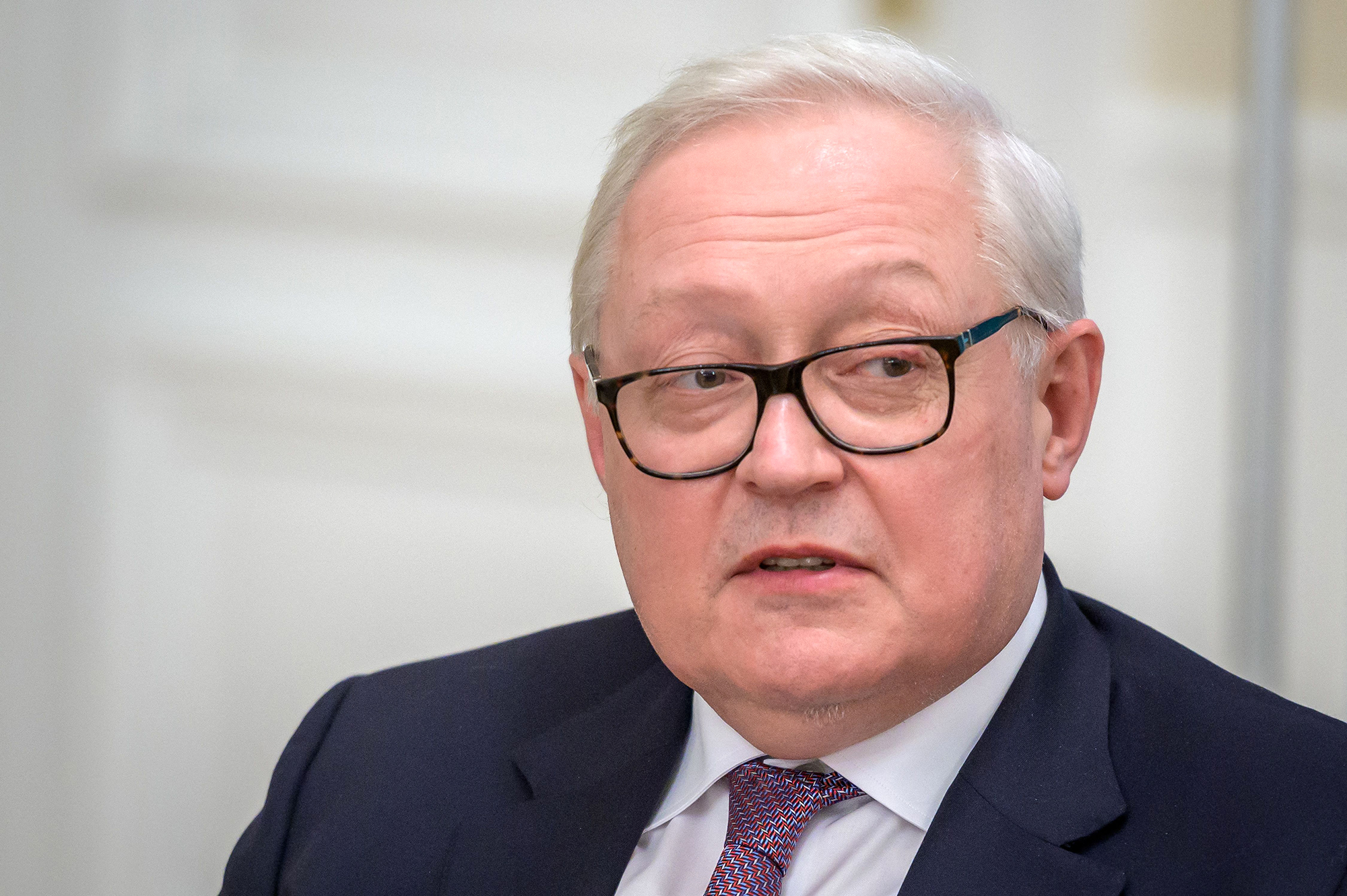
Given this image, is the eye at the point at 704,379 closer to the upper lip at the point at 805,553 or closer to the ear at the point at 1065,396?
the upper lip at the point at 805,553

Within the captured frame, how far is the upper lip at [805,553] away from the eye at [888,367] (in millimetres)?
176

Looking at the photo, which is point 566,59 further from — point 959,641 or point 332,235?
point 959,641

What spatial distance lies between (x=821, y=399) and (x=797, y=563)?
0.50 ft

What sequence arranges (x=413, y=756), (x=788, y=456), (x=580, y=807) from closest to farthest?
(x=788, y=456) → (x=580, y=807) → (x=413, y=756)

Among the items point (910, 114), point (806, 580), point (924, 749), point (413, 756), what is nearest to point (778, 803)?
point (924, 749)

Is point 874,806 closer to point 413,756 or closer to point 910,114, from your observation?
point 413,756

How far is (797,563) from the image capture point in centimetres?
108

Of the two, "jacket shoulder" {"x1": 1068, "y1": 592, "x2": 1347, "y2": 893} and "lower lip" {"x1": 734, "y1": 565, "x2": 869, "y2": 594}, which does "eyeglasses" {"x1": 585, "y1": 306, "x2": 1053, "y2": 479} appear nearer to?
"lower lip" {"x1": 734, "y1": 565, "x2": 869, "y2": 594}

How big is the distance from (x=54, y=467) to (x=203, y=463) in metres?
0.27

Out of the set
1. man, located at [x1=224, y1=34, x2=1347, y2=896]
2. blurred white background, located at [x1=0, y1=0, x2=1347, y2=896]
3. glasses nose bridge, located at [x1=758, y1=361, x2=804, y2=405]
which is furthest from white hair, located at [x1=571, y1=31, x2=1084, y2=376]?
blurred white background, located at [x1=0, y1=0, x2=1347, y2=896]

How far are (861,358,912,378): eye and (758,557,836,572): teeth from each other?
0.18 meters

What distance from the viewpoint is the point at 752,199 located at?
3.71ft

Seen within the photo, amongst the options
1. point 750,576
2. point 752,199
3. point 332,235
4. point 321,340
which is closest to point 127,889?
point 321,340

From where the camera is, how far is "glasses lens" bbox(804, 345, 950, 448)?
1.08 meters
